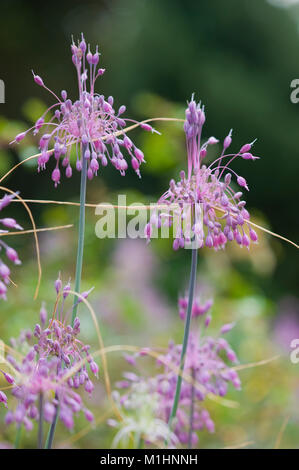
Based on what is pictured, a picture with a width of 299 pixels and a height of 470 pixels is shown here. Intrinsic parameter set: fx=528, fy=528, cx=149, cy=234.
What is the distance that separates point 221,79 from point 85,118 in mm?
4751

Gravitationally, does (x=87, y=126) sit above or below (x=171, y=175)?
below

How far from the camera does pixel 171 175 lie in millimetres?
3637

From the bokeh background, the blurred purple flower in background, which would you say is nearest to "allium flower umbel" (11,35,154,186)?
the bokeh background

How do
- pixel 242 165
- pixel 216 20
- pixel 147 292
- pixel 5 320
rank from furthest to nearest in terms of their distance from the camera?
pixel 216 20 < pixel 242 165 < pixel 147 292 < pixel 5 320

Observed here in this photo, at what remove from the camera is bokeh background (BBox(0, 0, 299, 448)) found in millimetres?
2505

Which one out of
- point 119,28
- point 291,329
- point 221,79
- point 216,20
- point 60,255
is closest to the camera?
point 60,255

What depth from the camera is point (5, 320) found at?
270 cm

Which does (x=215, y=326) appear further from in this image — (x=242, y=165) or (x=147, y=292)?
(x=242, y=165)

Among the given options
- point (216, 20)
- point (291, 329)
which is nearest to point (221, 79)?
point (216, 20)

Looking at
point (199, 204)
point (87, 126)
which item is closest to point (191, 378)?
point (199, 204)

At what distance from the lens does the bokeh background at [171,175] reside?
2.51 metres

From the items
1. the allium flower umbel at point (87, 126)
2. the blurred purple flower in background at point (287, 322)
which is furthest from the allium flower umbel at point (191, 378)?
the blurred purple flower in background at point (287, 322)

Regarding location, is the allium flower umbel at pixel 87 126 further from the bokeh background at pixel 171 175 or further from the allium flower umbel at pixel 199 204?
the bokeh background at pixel 171 175

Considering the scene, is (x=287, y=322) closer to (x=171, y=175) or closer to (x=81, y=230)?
(x=171, y=175)
